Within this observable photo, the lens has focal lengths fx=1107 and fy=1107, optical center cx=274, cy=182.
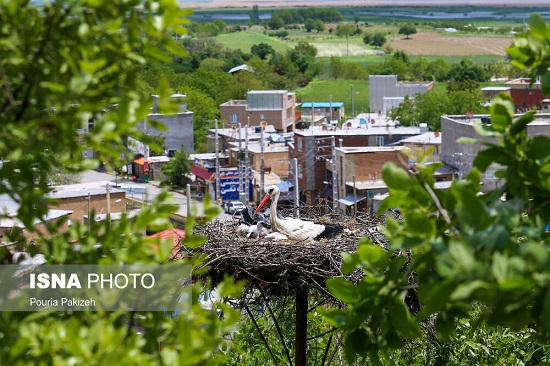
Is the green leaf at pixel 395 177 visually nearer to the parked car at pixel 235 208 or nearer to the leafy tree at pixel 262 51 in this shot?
the parked car at pixel 235 208

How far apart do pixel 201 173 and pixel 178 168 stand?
4.01 metres

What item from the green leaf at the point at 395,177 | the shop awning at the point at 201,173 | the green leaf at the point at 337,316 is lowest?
the shop awning at the point at 201,173

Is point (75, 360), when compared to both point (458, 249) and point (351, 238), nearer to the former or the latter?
point (458, 249)

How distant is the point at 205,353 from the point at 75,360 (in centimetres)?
39

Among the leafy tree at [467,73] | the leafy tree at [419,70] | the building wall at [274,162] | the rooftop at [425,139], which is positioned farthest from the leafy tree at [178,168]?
the leafy tree at [419,70]

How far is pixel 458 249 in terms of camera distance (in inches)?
116

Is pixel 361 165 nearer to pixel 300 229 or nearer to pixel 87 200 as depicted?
pixel 87 200

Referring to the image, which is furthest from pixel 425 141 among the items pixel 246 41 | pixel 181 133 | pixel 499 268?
pixel 246 41

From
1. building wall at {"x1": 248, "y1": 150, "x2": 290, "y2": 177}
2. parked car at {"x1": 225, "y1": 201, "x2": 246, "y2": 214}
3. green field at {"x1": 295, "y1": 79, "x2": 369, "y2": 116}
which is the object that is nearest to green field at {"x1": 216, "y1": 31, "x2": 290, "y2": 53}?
green field at {"x1": 295, "y1": 79, "x2": 369, "y2": 116}

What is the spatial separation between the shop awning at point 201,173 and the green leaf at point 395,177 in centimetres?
5301

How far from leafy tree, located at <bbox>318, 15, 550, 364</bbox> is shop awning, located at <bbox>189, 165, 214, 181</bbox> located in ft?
173

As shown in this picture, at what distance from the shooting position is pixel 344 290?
394cm

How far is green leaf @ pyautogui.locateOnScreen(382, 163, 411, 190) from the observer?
11.9 ft

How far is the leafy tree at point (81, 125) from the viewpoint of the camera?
3.08m
